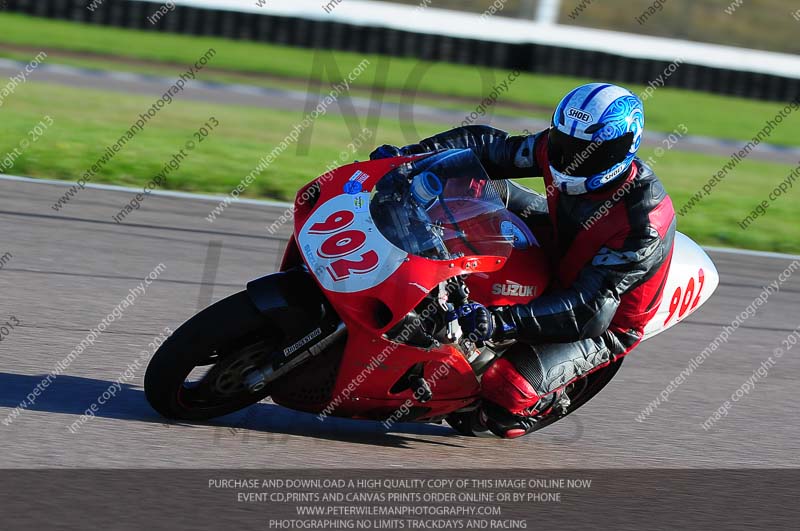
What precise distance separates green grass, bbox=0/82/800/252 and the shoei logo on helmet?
17.0ft

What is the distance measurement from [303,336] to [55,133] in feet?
26.3

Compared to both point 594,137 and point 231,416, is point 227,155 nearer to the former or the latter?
point 231,416

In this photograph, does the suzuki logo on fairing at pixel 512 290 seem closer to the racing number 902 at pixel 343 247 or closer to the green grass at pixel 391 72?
the racing number 902 at pixel 343 247

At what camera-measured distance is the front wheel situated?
4.29 metres

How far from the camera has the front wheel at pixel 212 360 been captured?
4.29m

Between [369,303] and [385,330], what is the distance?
115mm

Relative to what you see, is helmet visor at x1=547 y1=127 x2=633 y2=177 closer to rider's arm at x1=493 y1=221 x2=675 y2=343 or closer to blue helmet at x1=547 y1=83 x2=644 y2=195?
blue helmet at x1=547 y1=83 x2=644 y2=195

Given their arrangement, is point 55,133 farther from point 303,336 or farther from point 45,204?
point 303,336

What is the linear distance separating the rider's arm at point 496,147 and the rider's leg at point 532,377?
32.4 inches

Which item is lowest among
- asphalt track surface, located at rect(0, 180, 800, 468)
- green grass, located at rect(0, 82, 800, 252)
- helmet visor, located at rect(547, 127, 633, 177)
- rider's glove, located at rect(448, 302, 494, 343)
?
green grass, located at rect(0, 82, 800, 252)

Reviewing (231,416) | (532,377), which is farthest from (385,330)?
(231,416)
